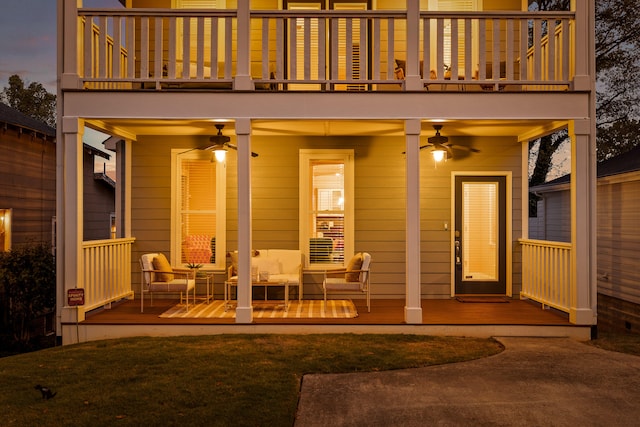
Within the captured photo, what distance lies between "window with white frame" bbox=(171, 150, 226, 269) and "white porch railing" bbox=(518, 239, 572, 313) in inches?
192

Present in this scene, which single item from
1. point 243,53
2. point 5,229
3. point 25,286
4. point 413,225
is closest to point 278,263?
point 413,225

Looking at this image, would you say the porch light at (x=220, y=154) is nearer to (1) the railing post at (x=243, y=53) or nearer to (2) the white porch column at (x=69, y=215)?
(1) the railing post at (x=243, y=53)

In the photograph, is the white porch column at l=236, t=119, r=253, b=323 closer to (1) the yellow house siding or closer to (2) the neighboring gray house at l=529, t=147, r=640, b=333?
(1) the yellow house siding

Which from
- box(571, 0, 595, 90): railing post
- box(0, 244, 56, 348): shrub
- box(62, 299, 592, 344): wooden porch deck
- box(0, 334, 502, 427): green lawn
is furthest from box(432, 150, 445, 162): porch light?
box(0, 244, 56, 348): shrub

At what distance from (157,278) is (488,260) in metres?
5.35

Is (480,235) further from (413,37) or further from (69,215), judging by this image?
(69,215)

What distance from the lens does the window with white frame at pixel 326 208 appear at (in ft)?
29.2

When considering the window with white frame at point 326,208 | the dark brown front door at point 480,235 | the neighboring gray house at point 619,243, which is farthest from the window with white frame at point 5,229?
the neighboring gray house at point 619,243

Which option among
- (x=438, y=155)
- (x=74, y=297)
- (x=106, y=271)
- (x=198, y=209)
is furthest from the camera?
(x=198, y=209)

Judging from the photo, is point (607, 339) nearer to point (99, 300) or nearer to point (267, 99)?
point (267, 99)

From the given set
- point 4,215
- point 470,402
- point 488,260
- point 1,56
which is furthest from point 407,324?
point 1,56

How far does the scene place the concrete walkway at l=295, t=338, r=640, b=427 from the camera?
13.7 feet

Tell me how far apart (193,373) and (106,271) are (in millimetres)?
3176

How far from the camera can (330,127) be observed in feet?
25.7
